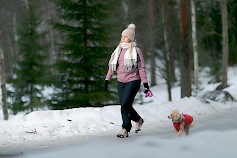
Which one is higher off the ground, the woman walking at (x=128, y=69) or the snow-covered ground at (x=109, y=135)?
the woman walking at (x=128, y=69)

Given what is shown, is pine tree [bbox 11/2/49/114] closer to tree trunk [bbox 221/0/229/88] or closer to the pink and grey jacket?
tree trunk [bbox 221/0/229/88]

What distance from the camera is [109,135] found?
814 centimetres

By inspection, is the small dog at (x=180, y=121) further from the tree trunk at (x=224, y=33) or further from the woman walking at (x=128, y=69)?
the tree trunk at (x=224, y=33)

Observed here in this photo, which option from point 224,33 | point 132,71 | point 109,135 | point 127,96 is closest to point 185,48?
point 224,33

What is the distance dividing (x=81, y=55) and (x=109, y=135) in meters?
7.07

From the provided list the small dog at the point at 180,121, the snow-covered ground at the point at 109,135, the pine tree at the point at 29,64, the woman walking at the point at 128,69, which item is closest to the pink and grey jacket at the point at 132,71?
the woman walking at the point at 128,69

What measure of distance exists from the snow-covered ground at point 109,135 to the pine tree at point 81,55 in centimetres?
377

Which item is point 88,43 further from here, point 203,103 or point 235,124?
point 235,124

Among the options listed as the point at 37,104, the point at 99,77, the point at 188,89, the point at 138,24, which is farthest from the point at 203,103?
the point at 138,24

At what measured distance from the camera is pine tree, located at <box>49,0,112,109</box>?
48.2 feet

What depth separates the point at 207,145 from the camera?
562 cm

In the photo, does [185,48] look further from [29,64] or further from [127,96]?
[29,64]

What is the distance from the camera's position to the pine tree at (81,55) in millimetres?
14703

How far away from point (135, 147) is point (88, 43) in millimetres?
9605
